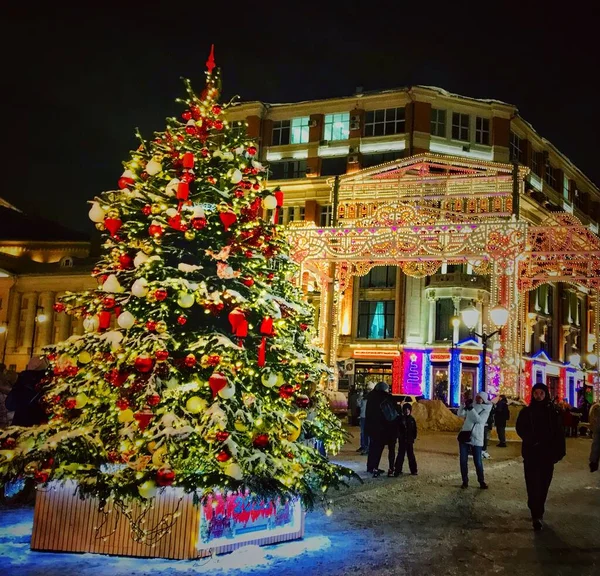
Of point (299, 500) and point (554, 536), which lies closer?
point (299, 500)

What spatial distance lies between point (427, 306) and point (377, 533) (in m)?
35.6

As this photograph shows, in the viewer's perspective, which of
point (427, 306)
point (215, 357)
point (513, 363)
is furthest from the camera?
point (427, 306)

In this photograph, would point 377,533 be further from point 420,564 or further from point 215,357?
point 215,357

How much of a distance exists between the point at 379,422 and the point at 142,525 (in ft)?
23.9

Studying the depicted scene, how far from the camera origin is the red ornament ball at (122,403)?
6519mm

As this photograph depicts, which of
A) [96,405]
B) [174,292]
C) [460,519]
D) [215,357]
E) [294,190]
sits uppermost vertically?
[294,190]

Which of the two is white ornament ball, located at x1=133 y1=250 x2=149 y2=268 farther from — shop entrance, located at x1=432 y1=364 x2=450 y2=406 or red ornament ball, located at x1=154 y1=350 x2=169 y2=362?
shop entrance, located at x1=432 y1=364 x2=450 y2=406

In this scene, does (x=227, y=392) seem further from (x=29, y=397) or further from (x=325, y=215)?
(x=325, y=215)

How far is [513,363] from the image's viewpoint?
72.4ft

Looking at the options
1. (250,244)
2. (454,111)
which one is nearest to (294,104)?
(454,111)

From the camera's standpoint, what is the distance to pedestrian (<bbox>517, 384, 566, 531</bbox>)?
8.36 metres

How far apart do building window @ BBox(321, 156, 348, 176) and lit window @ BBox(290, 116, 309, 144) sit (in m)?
2.20

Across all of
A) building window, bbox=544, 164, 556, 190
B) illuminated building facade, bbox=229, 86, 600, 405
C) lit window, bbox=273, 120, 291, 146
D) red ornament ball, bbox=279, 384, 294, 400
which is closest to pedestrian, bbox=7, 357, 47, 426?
red ornament ball, bbox=279, 384, 294, 400

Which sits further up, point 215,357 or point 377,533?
point 215,357
